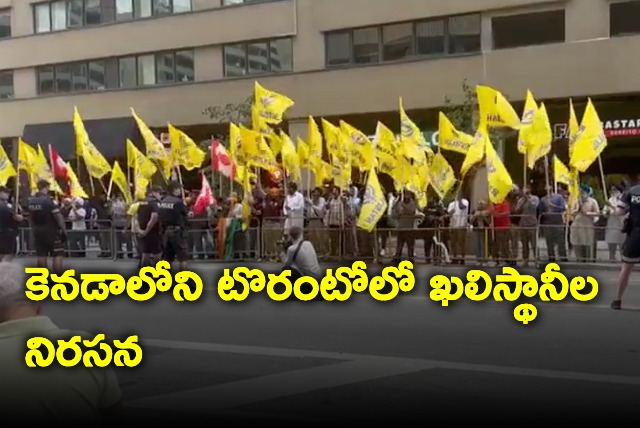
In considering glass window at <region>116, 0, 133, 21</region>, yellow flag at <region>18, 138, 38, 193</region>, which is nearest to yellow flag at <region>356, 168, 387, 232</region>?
yellow flag at <region>18, 138, 38, 193</region>

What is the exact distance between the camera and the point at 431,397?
→ 7.71 meters

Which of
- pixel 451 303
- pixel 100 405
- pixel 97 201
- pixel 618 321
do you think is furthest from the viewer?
pixel 97 201

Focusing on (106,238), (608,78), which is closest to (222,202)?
(106,238)

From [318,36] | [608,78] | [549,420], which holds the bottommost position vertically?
[549,420]

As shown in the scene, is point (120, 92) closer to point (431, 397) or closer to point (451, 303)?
point (451, 303)

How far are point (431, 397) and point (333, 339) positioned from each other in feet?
9.89

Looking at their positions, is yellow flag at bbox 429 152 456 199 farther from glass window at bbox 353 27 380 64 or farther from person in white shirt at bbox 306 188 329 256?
glass window at bbox 353 27 380 64

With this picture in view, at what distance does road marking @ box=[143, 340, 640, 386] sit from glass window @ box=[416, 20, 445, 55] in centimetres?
2356

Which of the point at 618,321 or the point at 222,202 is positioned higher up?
the point at 222,202

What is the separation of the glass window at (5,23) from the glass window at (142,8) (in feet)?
23.5

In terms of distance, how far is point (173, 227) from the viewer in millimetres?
15781

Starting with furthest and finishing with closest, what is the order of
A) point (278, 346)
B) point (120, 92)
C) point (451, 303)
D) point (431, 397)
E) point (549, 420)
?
point (120, 92)
point (451, 303)
point (278, 346)
point (431, 397)
point (549, 420)

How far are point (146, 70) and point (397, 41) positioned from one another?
11.1 meters

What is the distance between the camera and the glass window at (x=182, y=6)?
38.0 m
